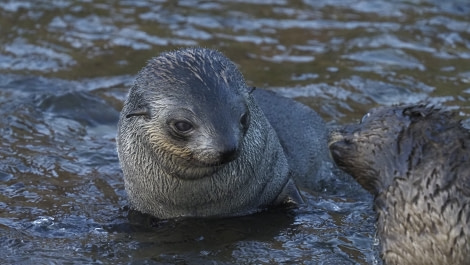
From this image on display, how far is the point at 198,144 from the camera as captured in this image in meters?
6.76

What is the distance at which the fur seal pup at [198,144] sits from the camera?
6797 mm

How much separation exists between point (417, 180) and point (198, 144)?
1624mm

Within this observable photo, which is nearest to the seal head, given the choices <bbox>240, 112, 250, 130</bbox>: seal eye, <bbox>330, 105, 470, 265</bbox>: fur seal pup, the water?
<bbox>240, 112, 250, 130</bbox>: seal eye

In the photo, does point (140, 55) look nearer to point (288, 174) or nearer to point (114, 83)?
point (114, 83)

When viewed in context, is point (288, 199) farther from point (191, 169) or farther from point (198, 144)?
point (198, 144)

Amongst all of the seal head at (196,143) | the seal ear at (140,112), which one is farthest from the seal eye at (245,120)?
the seal ear at (140,112)

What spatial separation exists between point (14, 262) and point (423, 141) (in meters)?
3.00

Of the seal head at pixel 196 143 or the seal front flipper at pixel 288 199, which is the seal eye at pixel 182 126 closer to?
the seal head at pixel 196 143

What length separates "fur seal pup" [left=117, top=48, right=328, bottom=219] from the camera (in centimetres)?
680

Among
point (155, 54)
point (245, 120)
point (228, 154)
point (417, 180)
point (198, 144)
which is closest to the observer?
point (417, 180)

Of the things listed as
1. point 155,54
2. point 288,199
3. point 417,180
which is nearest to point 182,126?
point 288,199

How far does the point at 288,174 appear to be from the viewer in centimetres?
830

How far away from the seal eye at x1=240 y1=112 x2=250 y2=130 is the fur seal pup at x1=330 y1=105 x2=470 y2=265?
0.85 m

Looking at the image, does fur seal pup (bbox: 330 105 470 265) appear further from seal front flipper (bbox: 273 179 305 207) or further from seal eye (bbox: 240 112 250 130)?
seal front flipper (bbox: 273 179 305 207)
